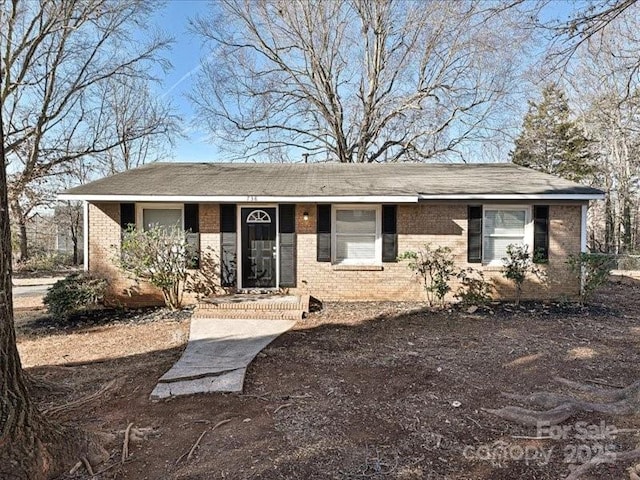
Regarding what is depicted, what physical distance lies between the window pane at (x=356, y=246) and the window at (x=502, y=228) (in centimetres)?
256

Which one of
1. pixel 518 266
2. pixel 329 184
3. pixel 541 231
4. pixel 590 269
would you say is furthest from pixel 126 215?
pixel 590 269

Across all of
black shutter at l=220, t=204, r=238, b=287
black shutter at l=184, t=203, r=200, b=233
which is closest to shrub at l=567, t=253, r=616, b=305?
black shutter at l=220, t=204, r=238, b=287

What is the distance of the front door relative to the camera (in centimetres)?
899

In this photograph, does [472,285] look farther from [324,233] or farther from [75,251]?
[75,251]

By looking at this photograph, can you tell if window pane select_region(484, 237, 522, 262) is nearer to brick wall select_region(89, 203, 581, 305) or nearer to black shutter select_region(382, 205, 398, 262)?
brick wall select_region(89, 203, 581, 305)

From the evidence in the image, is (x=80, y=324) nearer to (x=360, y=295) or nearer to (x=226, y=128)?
(x=360, y=295)

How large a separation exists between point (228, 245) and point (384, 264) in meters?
3.58

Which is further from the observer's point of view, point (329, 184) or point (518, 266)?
point (329, 184)

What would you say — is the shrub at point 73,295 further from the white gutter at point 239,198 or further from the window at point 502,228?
the window at point 502,228

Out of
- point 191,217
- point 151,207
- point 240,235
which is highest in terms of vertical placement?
point 151,207

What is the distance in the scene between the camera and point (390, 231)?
28.8ft

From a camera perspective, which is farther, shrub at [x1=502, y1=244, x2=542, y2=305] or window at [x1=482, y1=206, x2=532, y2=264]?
window at [x1=482, y1=206, x2=532, y2=264]

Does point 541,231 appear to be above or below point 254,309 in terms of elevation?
above

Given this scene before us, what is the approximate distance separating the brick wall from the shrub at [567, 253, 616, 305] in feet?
1.20
